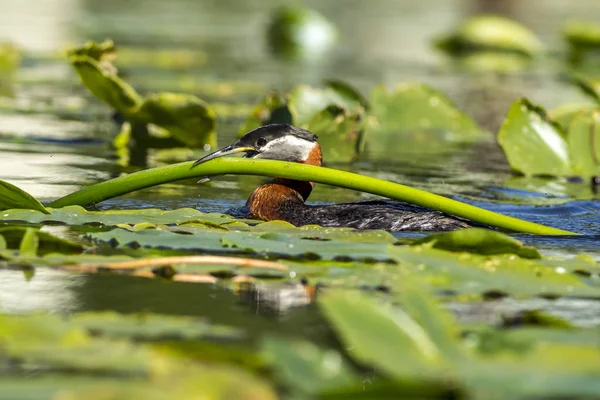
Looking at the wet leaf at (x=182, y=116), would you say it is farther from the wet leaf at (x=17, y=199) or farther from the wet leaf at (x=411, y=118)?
the wet leaf at (x=17, y=199)

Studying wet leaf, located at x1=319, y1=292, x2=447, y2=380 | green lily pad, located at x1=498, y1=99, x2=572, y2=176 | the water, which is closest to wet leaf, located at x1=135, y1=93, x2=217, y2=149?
the water

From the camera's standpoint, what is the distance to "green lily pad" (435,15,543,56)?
21.2 meters

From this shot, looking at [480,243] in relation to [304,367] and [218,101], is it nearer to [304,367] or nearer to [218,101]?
[304,367]

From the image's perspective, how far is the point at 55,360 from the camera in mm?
3268

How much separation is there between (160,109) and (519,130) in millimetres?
2881

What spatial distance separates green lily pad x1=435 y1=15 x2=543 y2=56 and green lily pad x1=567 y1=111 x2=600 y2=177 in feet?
42.0

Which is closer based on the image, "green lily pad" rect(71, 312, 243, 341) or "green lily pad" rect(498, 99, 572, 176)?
"green lily pad" rect(71, 312, 243, 341)

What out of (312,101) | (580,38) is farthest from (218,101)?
(580,38)

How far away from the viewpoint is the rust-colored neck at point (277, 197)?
6.96 m

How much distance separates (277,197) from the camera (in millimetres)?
7062

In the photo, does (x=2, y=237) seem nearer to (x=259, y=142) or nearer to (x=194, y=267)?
Answer: (x=194, y=267)

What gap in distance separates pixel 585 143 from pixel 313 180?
3904mm

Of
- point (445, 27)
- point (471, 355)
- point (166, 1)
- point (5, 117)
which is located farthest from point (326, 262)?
point (166, 1)

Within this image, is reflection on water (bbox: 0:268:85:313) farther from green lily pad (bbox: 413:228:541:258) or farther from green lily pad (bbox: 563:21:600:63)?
green lily pad (bbox: 563:21:600:63)
